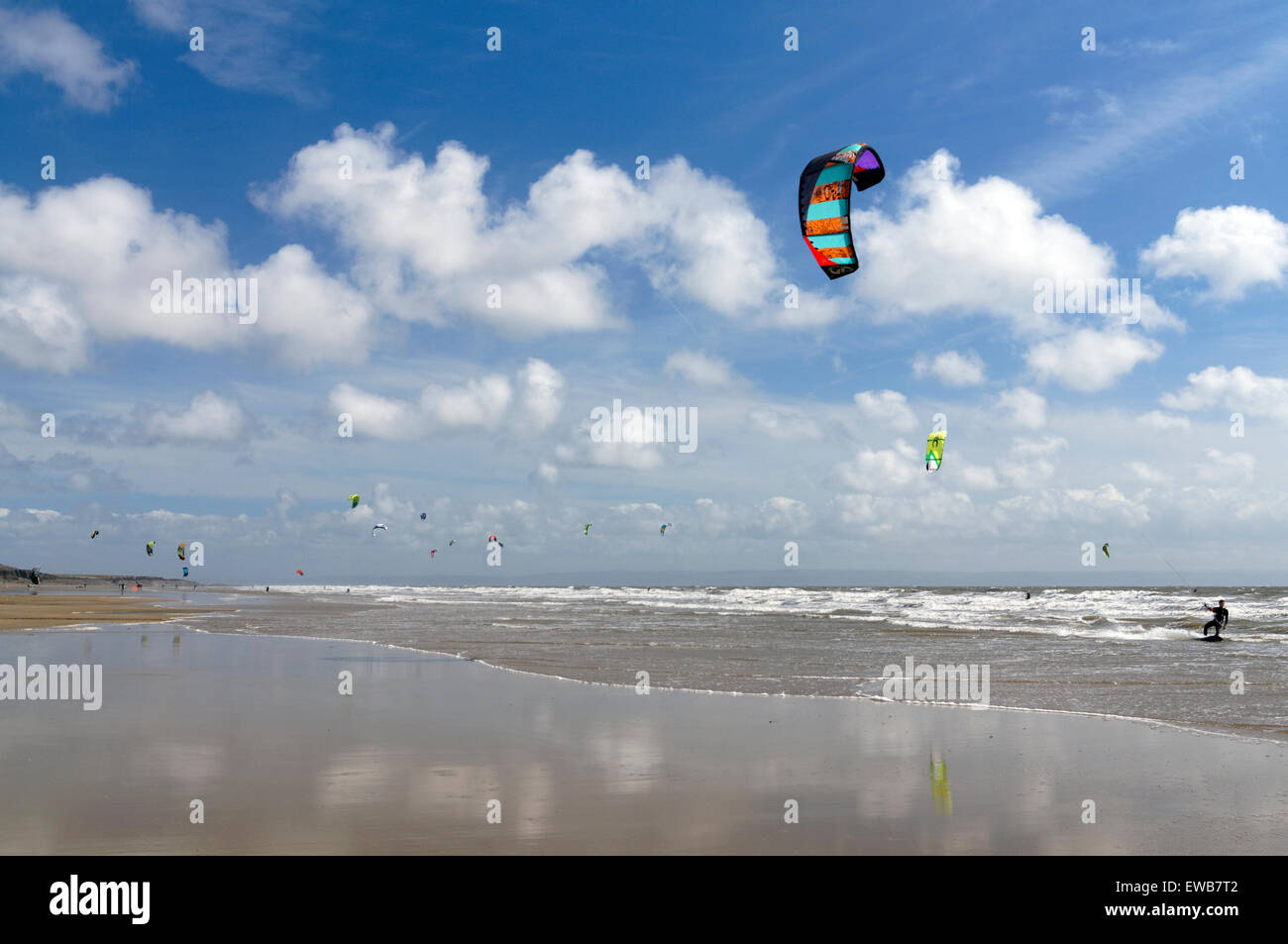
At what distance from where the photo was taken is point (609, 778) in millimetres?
7672

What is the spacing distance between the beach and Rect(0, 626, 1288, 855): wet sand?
3 cm

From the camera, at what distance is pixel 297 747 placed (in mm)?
8773

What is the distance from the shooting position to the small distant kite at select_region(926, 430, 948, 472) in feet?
98.2

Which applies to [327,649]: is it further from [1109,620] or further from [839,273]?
[1109,620]

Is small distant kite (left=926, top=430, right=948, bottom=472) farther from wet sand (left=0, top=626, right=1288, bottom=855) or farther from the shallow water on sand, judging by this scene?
wet sand (left=0, top=626, right=1288, bottom=855)

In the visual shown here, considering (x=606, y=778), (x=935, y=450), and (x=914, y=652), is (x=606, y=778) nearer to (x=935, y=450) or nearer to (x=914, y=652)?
(x=914, y=652)

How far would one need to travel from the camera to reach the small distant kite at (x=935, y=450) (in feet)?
98.2

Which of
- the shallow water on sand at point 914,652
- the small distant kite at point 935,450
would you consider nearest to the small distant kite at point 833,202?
the shallow water on sand at point 914,652

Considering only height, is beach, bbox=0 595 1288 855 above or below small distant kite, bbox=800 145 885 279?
below

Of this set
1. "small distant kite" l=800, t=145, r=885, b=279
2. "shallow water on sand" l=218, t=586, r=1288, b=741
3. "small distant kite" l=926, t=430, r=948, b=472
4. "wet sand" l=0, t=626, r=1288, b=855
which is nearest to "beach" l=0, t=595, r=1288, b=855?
"wet sand" l=0, t=626, r=1288, b=855

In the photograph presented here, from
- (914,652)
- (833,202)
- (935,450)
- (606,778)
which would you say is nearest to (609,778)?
(606,778)

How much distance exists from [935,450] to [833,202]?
60.0ft
